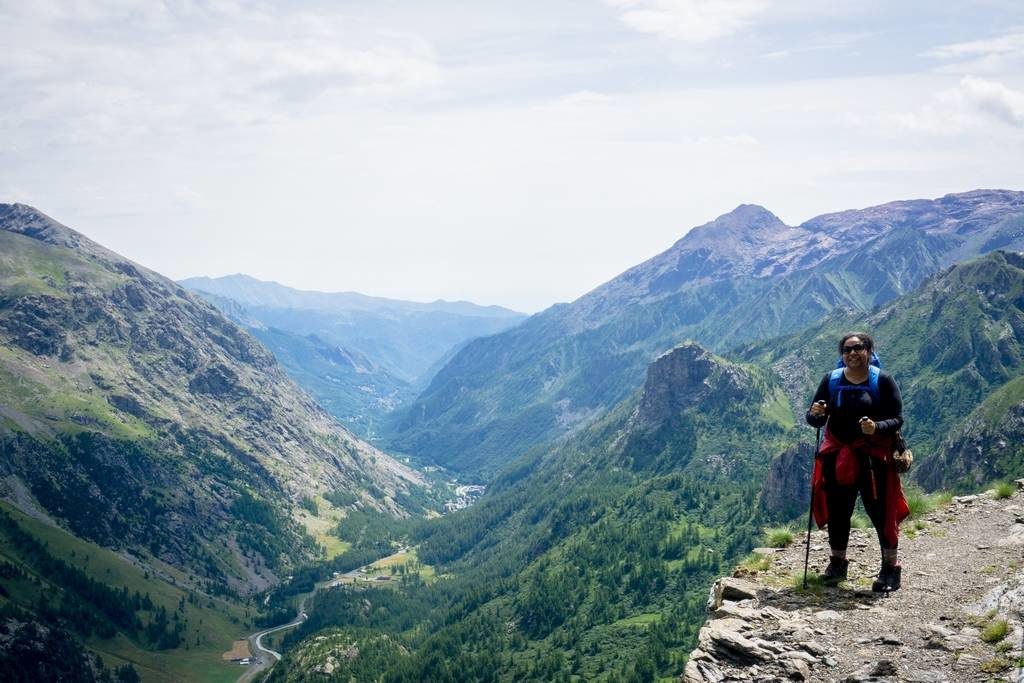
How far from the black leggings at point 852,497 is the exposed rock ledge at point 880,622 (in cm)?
157

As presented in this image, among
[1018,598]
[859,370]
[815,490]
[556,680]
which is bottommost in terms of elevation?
[556,680]

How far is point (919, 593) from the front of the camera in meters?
20.8

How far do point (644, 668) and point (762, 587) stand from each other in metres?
163

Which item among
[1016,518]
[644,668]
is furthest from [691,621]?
[1016,518]

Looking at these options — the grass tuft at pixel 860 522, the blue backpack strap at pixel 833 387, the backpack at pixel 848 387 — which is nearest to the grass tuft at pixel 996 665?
the backpack at pixel 848 387

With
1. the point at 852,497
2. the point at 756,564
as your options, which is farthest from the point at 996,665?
the point at 756,564

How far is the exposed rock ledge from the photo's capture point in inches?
672

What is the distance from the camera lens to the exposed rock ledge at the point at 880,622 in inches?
672

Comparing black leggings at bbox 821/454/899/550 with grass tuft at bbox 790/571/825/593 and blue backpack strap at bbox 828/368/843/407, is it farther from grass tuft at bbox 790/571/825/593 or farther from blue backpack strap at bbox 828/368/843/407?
blue backpack strap at bbox 828/368/843/407

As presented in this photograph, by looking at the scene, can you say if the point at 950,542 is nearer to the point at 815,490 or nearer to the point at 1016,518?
the point at 1016,518

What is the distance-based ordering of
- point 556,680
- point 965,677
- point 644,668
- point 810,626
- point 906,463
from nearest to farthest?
point 965,677 → point 810,626 → point 906,463 → point 644,668 → point 556,680

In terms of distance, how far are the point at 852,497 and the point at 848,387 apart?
3.32 metres

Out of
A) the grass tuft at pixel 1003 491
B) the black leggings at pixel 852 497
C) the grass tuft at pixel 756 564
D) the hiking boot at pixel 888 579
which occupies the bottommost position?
the grass tuft at pixel 756 564

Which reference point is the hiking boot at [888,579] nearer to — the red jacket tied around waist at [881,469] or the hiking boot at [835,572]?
the red jacket tied around waist at [881,469]
